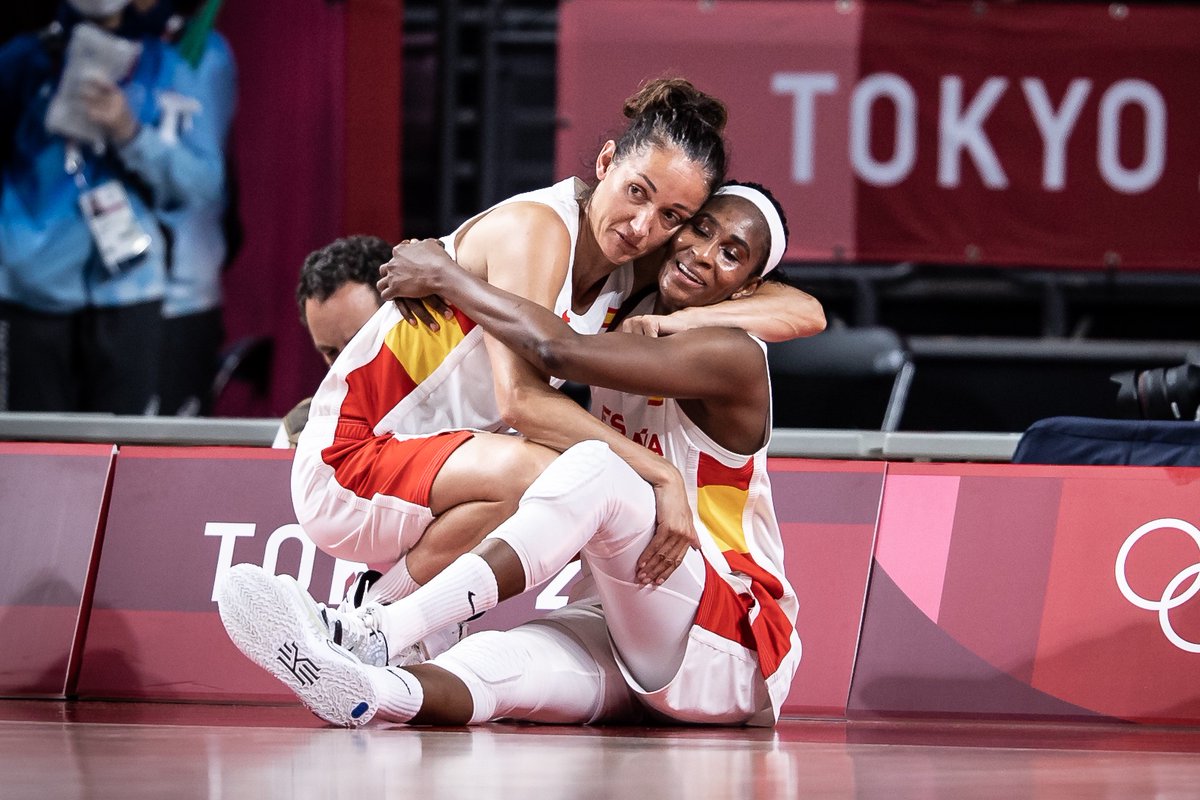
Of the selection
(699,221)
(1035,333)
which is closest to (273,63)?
(1035,333)

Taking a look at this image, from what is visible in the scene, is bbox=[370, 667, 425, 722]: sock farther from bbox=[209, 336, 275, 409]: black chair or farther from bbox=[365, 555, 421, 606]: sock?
bbox=[209, 336, 275, 409]: black chair

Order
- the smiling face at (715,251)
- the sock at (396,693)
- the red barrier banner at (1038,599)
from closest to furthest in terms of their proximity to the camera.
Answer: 1. the sock at (396,693)
2. the smiling face at (715,251)
3. the red barrier banner at (1038,599)

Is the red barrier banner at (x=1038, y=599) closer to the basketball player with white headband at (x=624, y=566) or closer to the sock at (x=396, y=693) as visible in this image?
the basketball player with white headband at (x=624, y=566)

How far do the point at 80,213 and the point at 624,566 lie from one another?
4.62m

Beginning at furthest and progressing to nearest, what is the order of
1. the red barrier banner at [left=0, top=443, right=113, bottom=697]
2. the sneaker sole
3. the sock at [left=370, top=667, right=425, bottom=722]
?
the red barrier banner at [left=0, top=443, right=113, bottom=697] < the sock at [left=370, top=667, right=425, bottom=722] < the sneaker sole

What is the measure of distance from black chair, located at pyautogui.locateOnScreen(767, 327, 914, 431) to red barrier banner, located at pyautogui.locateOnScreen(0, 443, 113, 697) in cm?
334

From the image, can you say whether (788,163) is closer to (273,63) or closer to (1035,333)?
(1035,333)

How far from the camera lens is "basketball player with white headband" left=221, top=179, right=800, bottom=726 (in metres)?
2.62

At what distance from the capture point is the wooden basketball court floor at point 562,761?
76.7 inches

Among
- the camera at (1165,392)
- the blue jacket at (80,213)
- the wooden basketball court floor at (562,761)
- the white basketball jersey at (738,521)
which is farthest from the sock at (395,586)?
the blue jacket at (80,213)

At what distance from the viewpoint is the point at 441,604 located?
2.61 meters

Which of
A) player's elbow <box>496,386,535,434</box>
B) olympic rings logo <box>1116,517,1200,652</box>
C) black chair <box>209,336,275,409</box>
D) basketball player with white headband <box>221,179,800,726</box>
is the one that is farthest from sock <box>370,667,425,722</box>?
black chair <box>209,336,275,409</box>

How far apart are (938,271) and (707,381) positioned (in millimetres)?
4772

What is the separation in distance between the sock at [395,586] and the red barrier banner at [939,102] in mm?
3979
